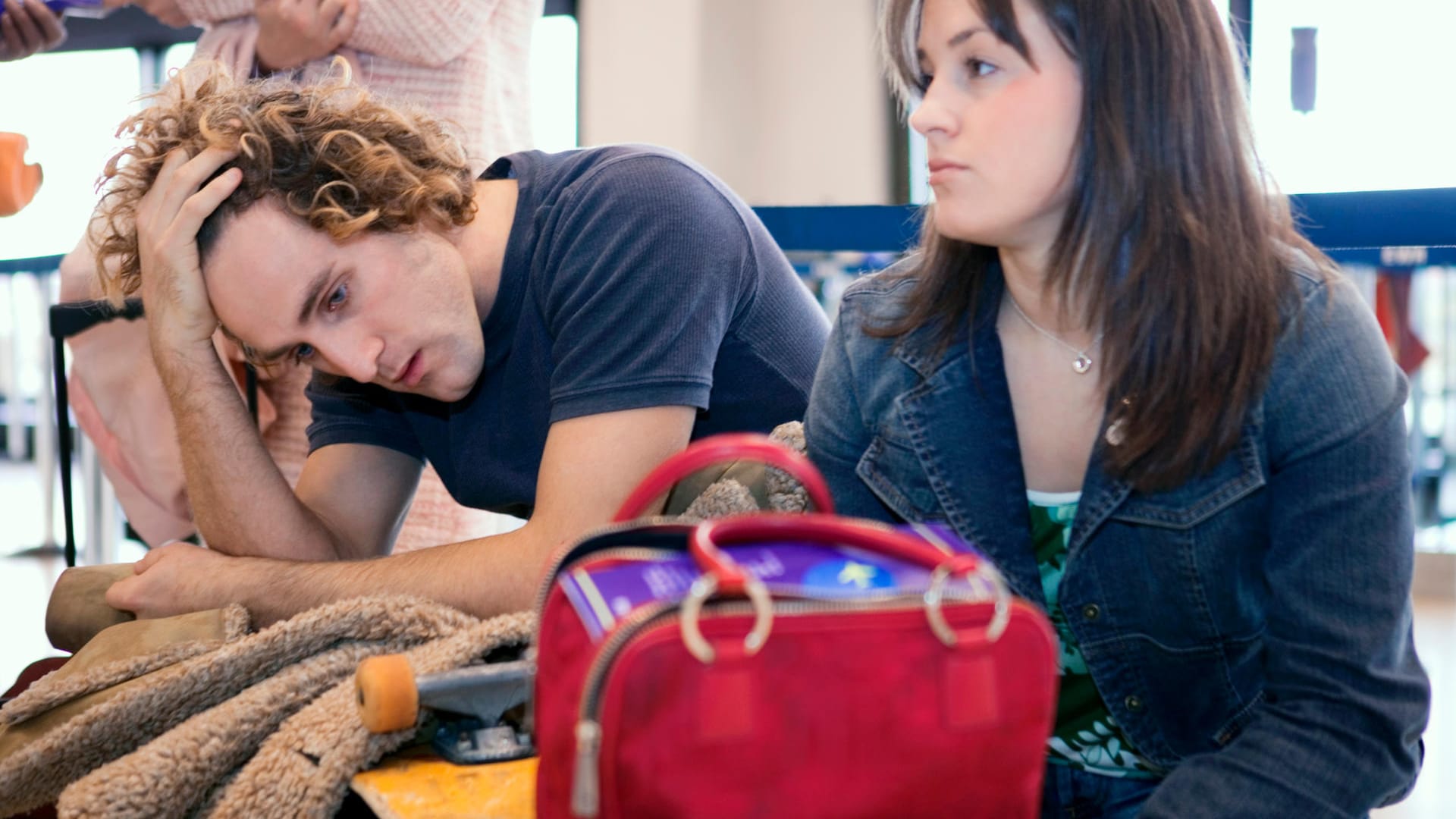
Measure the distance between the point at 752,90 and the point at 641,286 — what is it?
441 cm

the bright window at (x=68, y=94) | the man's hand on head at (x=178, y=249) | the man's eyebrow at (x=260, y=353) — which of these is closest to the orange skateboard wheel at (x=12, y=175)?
the man's hand on head at (x=178, y=249)

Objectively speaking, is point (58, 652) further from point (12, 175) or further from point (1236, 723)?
point (1236, 723)

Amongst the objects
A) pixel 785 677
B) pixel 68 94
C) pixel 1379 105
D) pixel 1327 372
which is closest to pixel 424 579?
Result: pixel 785 677

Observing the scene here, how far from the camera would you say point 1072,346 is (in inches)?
43.9

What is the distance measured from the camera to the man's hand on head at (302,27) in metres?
1.85

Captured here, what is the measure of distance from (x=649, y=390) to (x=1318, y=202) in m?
0.79

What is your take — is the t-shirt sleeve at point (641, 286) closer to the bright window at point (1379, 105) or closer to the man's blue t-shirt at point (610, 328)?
the man's blue t-shirt at point (610, 328)

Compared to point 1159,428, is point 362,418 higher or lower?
lower

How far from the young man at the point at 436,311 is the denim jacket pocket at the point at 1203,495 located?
1.59 feet

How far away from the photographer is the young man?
133cm

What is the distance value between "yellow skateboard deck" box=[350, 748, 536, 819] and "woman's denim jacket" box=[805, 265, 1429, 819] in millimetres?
424

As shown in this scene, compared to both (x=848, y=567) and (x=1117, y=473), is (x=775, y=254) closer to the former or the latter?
(x=1117, y=473)

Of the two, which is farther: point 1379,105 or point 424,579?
point 1379,105

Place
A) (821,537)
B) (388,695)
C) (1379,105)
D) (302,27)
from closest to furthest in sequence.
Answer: (821,537)
(388,695)
(302,27)
(1379,105)
